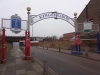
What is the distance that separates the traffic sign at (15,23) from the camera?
693 inches

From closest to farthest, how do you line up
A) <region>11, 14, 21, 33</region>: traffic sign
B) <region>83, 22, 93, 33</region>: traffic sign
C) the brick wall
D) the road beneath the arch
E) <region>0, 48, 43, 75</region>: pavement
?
<region>0, 48, 43, 75</region>: pavement → the road beneath the arch → <region>11, 14, 21, 33</region>: traffic sign → <region>83, 22, 93, 33</region>: traffic sign → the brick wall

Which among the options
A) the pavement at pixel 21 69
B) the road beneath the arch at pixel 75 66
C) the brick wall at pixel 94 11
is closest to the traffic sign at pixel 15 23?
the pavement at pixel 21 69

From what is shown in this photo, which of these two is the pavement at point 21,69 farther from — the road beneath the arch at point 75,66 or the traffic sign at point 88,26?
the traffic sign at point 88,26

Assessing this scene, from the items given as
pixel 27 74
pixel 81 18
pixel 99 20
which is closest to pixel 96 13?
pixel 99 20

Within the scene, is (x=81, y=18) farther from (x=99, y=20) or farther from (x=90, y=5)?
(x=99, y=20)

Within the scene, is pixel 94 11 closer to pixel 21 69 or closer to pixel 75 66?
pixel 75 66

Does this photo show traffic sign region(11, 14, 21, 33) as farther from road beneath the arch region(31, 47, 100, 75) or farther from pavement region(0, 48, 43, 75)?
road beneath the arch region(31, 47, 100, 75)

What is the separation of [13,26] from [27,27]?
184 cm

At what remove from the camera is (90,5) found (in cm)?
4078

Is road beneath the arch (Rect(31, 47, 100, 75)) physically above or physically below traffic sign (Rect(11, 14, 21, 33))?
below

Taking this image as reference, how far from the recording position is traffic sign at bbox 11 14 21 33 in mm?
17591

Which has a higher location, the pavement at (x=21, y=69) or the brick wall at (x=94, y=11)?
the brick wall at (x=94, y=11)

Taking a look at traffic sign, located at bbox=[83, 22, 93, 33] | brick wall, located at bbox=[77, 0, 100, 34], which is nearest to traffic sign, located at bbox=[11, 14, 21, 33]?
traffic sign, located at bbox=[83, 22, 93, 33]

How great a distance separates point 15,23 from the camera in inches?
698
